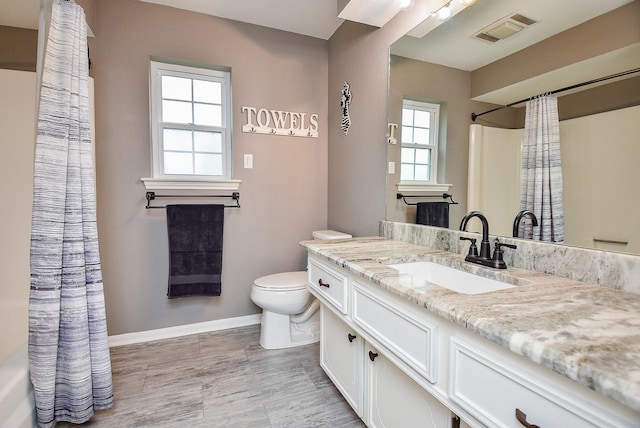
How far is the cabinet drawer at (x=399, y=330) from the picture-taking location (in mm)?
823

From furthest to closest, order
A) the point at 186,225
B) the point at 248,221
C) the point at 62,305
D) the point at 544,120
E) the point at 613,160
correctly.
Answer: the point at 248,221
the point at 186,225
the point at 62,305
the point at 544,120
the point at 613,160

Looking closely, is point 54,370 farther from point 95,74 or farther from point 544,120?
point 544,120

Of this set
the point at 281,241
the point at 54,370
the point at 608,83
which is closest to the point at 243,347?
the point at 281,241

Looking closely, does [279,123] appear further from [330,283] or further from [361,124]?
[330,283]

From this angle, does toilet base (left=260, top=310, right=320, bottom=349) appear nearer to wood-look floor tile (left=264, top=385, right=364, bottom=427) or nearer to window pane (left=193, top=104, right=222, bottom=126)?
wood-look floor tile (left=264, top=385, right=364, bottom=427)

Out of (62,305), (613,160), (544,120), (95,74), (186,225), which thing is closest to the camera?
(613,160)

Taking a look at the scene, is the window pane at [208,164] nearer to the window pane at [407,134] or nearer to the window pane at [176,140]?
the window pane at [176,140]

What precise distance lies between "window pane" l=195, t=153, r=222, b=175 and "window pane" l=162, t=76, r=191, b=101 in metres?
0.47

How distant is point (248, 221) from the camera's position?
2.54 m

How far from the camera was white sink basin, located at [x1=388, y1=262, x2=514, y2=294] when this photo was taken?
1.00 m

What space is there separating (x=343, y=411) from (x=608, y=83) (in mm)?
1743

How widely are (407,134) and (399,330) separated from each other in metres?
1.19

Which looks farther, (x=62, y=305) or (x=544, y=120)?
(x=62, y=305)

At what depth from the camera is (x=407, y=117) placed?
5.76 ft
